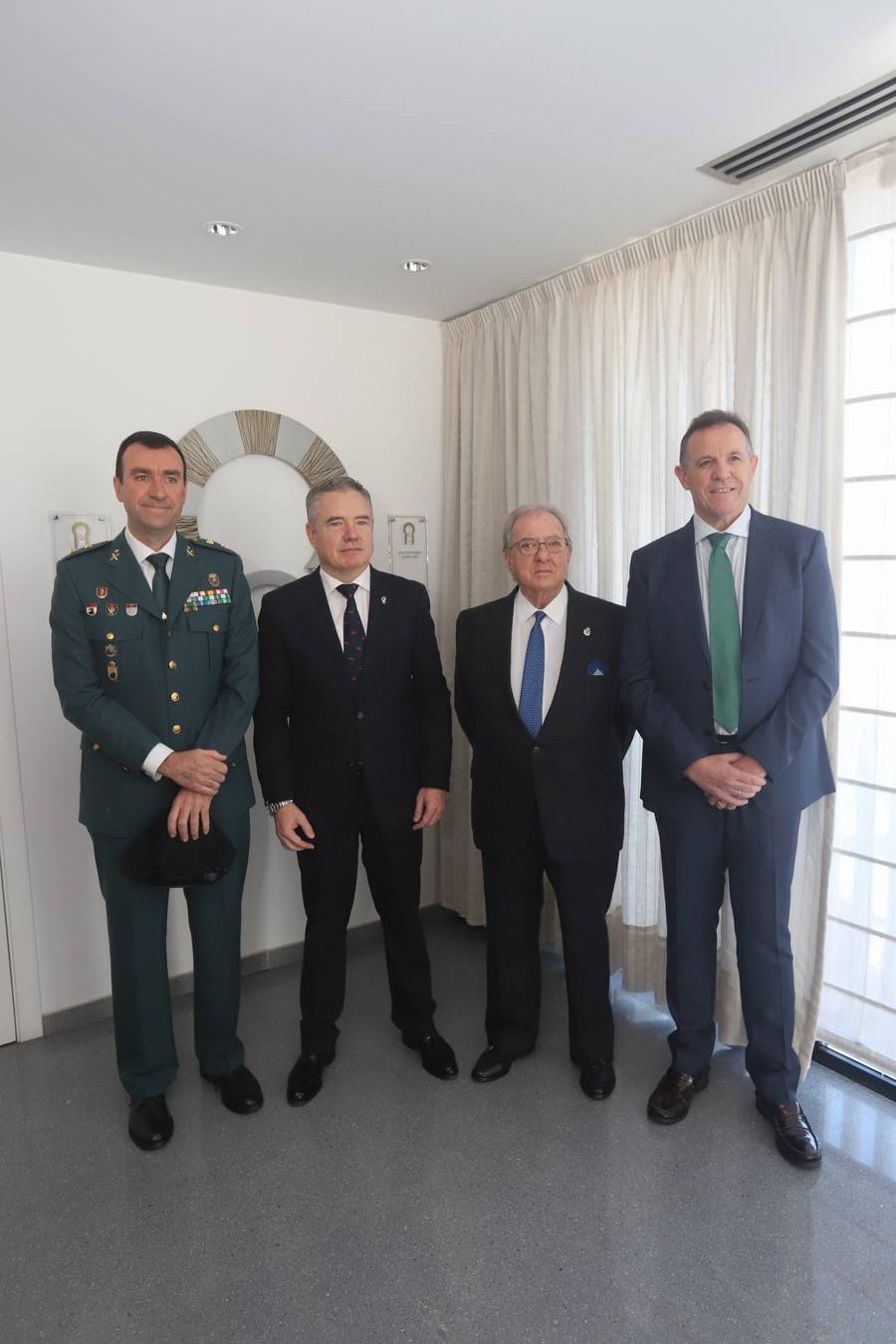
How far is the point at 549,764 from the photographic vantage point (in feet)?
8.00

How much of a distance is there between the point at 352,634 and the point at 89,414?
1.26 meters

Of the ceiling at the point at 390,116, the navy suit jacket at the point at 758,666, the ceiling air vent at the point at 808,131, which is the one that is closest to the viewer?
the ceiling at the point at 390,116

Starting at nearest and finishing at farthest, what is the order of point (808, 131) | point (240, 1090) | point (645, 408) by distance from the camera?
point (808, 131) < point (240, 1090) < point (645, 408)

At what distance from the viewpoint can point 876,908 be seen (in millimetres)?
2520

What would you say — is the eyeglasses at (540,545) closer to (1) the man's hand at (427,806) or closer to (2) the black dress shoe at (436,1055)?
(1) the man's hand at (427,806)

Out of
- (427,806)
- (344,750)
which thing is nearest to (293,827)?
(344,750)

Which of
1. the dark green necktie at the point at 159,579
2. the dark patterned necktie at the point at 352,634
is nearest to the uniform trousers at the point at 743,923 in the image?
the dark patterned necktie at the point at 352,634

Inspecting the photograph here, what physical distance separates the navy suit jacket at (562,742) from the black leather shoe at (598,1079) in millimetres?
635

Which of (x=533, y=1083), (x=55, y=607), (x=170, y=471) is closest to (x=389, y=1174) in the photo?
(x=533, y=1083)

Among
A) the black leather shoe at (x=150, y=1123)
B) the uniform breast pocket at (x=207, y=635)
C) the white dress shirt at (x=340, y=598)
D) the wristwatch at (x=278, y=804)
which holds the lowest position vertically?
the black leather shoe at (x=150, y=1123)

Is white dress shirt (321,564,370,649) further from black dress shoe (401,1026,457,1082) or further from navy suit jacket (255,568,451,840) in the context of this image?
black dress shoe (401,1026,457,1082)

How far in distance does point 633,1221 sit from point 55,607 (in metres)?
2.11

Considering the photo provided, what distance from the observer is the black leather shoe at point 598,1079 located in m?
2.52

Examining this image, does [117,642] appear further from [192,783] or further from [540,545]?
[540,545]
